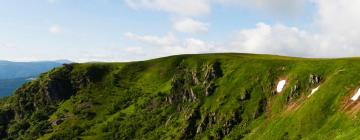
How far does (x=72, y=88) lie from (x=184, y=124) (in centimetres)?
7737

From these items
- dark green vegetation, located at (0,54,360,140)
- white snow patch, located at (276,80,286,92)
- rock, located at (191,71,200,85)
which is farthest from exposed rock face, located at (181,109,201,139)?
white snow patch, located at (276,80,286,92)

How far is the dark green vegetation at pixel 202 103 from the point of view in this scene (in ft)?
331

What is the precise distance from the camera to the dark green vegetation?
10082 cm

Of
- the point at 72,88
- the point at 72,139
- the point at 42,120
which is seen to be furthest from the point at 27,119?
the point at 72,139

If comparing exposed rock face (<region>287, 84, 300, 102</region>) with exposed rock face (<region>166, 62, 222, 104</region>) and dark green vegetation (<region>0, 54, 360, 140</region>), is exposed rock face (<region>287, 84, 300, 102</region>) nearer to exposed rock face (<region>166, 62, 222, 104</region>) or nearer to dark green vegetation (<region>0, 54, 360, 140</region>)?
dark green vegetation (<region>0, 54, 360, 140</region>)

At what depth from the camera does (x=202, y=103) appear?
14638 centimetres

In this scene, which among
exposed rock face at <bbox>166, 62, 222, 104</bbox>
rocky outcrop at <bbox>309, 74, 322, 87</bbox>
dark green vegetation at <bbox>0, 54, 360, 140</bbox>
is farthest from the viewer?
exposed rock face at <bbox>166, 62, 222, 104</bbox>

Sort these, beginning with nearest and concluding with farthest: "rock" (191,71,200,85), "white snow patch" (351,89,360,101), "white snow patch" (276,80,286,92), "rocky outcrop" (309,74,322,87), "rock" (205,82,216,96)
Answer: "white snow patch" (351,89,360,101), "rocky outcrop" (309,74,322,87), "white snow patch" (276,80,286,92), "rock" (205,82,216,96), "rock" (191,71,200,85)

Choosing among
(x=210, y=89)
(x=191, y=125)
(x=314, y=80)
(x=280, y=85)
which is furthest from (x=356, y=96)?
(x=210, y=89)

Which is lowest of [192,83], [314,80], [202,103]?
[202,103]

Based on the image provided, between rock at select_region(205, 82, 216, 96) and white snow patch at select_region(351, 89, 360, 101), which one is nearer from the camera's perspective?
white snow patch at select_region(351, 89, 360, 101)

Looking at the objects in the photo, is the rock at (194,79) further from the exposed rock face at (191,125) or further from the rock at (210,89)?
the exposed rock face at (191,125)

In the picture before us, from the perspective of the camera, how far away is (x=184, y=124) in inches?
5468

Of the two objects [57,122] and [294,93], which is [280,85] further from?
[57,122]
